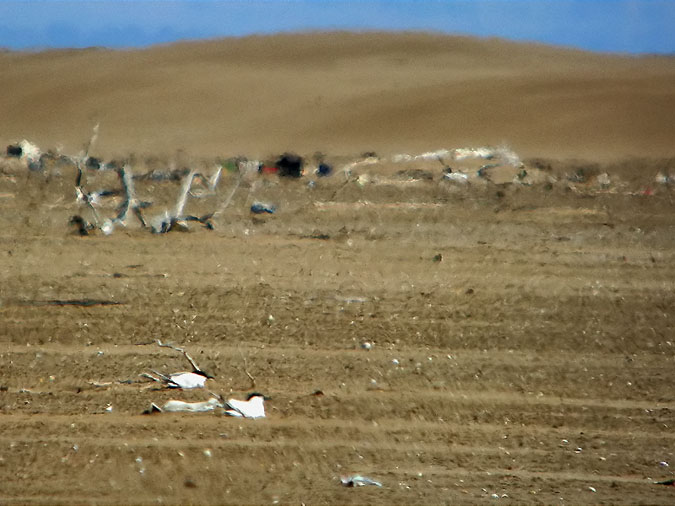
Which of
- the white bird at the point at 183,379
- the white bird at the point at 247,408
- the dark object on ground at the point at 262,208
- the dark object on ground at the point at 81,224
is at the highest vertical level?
the dark object on ground at the point at 262,208

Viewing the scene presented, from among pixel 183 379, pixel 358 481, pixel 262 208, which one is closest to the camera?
pixel 358 481

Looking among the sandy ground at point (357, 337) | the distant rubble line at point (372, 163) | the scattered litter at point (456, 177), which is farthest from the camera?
the distant rubble line at point (372, 163)

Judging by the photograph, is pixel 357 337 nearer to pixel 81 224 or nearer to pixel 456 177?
pixel 81 224

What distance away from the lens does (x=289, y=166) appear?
34.2 feet

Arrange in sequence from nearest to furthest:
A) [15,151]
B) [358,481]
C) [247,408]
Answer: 1. [358,481]
2. [247,408]
3. [15,151]

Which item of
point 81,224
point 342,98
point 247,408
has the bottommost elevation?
point 247,408

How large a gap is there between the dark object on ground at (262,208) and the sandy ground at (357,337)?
0.38 feet

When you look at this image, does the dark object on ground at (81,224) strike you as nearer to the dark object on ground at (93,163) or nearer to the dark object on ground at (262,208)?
the dark object on ground at (262,208)

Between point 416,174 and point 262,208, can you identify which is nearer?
point 262,208

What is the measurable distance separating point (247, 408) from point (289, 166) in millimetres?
5776

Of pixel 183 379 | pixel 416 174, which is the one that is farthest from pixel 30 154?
pixel 183 379

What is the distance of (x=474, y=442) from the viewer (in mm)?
4766

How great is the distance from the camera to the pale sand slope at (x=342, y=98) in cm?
1482

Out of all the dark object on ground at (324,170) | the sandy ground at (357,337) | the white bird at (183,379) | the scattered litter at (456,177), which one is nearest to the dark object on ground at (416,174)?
the sandy ground at (357,337)
